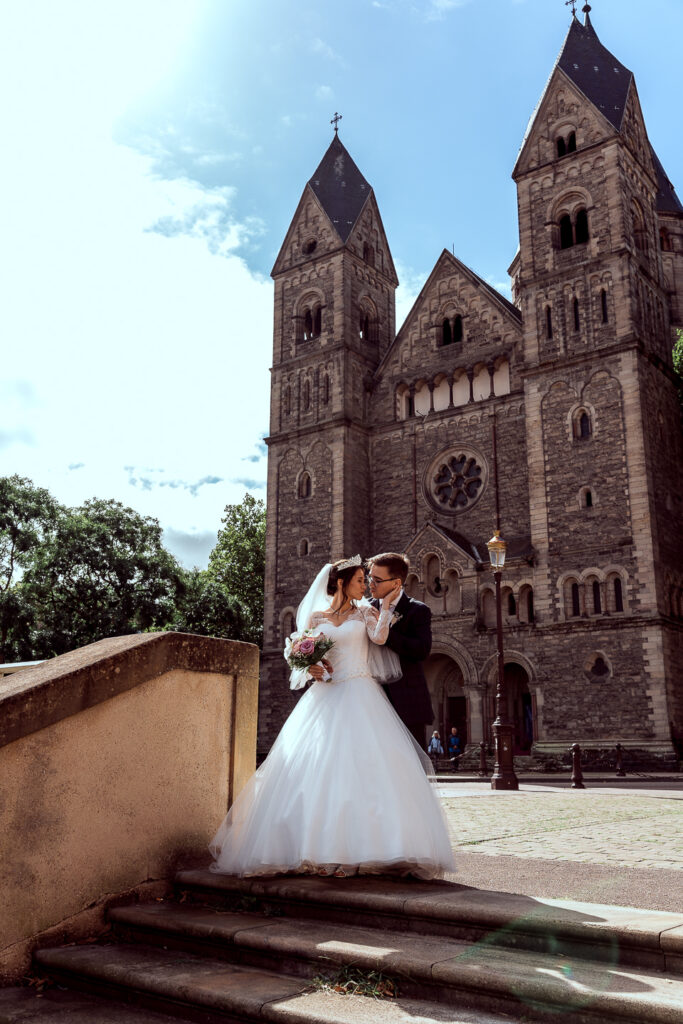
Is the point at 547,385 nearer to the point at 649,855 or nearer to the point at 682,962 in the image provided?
the point at 649,855

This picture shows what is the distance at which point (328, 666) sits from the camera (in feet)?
16.8

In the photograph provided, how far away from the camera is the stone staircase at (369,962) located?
115 inches

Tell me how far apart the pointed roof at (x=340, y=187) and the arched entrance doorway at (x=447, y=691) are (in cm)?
1725

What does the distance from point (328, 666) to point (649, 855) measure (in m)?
3.00

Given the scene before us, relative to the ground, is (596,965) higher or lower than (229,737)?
lower

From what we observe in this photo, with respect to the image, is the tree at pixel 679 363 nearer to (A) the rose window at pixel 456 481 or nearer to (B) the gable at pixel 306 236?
(A) the rose window at pixel 456 481

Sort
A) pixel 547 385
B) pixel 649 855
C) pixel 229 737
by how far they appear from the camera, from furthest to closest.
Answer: pixel 547 385 < pixel 649 855 < pixel 229 737

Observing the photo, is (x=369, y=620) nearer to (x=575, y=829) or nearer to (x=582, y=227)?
(x=575, y=829)

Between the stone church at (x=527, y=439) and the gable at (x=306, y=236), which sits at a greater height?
the gable at (x=306, y=236)

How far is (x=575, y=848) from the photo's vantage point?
6586 millimetres

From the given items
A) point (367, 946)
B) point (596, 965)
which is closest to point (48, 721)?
point (367, 946)

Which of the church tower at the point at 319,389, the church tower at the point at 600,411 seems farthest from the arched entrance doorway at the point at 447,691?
the church tower at the point at 319,389

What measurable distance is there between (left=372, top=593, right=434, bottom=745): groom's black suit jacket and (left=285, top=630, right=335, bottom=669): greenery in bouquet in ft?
1.26

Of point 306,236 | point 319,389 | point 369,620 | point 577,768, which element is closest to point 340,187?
point 306,236
